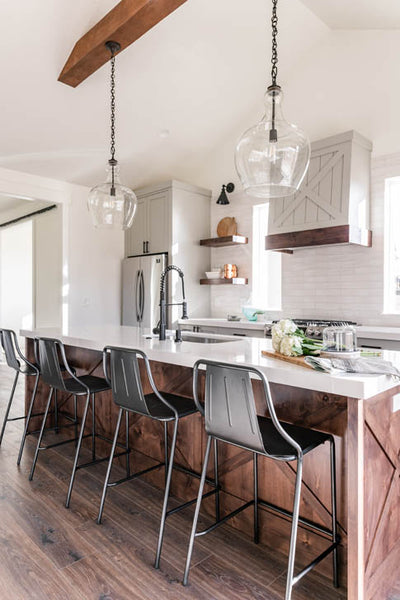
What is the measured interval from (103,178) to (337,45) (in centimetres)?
320

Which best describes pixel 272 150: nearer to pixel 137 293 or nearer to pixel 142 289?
pixel 142 289

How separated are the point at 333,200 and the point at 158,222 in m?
2.39

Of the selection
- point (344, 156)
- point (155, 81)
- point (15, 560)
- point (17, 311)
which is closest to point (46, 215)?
point (155, 81)

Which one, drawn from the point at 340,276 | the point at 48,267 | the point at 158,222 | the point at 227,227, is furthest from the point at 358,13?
the point at 48,267

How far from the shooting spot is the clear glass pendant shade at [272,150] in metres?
2.21

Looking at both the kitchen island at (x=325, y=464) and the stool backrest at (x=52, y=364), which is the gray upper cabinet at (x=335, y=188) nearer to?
the kitchen island at (x=325, y=464)

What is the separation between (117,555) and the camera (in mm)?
1930

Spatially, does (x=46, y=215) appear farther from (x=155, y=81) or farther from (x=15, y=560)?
(x=15, y=560)

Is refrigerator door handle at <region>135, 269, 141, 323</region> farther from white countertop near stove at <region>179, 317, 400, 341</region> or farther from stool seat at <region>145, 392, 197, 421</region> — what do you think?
stool seat at <region>145, 392, 197, 421</region>

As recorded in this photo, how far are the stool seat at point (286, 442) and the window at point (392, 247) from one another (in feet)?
9.17

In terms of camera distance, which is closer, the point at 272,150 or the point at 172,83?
the point at 272,150

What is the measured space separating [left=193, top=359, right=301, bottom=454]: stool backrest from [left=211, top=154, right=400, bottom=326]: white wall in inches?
117

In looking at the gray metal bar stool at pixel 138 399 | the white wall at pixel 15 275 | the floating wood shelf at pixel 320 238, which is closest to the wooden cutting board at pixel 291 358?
the gray metal bar stool at pixel 138 399

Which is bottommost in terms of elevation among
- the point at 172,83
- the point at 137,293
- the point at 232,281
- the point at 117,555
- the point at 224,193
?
the point at 117,555
